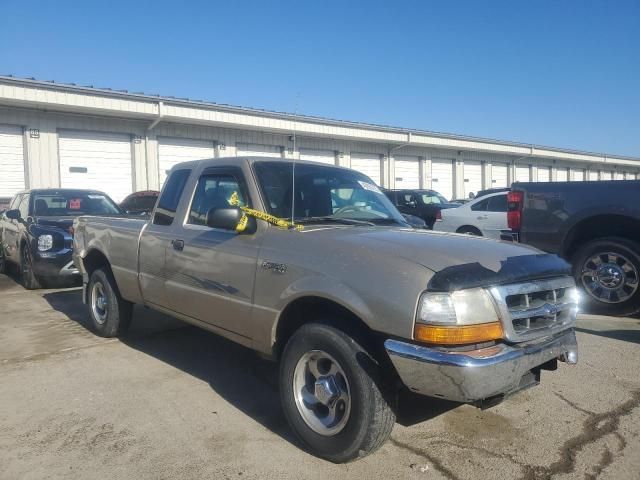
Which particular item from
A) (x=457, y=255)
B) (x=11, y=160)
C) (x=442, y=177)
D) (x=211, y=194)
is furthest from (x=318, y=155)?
(x=457, y=255)

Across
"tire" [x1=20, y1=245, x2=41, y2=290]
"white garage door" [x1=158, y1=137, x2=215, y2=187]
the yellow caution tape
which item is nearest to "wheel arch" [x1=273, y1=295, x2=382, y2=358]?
the yellow caution tape

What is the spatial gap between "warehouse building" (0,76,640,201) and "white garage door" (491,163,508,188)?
6121mm

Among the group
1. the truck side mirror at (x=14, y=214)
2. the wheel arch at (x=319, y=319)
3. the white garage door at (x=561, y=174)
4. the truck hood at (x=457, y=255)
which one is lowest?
the wheel arch at (x=319, y=319)

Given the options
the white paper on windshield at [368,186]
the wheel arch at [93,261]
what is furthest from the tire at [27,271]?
the white paper on windshield at [368,186]

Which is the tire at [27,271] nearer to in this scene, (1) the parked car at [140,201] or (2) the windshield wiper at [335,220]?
(1) the parked car at [140,201]

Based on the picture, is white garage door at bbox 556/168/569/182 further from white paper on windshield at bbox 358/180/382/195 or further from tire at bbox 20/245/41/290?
white paper on windshield at bbox 358/180/382/195

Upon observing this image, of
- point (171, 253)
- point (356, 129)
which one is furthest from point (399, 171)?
point (171, 253)

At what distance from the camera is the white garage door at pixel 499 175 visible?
32.7 m

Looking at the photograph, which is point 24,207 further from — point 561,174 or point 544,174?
point 561,174

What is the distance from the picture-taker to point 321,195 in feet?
13.5

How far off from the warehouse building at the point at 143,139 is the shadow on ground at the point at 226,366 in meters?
9.60

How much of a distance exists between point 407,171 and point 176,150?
12977 mm

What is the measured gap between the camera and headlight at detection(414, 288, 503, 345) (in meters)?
2.62

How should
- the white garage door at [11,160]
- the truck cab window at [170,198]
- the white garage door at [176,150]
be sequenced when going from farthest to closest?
the white garage door at [176,150]
the white garage door at [11,160]
the truck cab window at [170,198]
